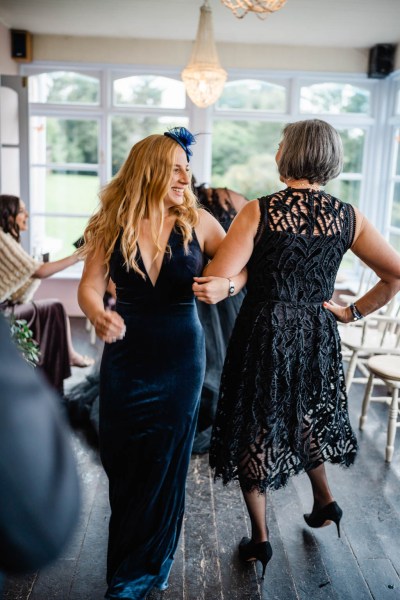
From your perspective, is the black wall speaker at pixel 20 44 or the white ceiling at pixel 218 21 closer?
the white ceiling at pixel 218 21

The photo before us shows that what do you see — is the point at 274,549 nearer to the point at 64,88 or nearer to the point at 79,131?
the point at 79,131

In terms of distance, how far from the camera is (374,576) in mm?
2365

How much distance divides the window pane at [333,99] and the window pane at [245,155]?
385 mm

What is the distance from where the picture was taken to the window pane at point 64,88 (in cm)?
657

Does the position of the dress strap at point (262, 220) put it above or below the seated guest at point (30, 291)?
above

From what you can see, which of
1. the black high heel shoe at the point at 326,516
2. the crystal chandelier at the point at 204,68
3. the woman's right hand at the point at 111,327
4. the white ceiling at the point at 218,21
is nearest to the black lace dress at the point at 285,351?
the black high heel shoe at the point at 326,516

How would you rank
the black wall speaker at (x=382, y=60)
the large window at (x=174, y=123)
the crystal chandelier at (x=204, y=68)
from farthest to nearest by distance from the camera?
the large window at (x=174, y=123) < the black wall speaker at (x=382, y=60) < the crystal chandelier at (x=204, y=68)

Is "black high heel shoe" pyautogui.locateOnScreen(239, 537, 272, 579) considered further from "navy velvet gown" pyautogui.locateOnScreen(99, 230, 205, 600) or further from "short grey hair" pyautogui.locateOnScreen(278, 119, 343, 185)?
"short grey hair" pyautogui.locateOnScreen(278, 119, 343, 185)

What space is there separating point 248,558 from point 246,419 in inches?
24.6

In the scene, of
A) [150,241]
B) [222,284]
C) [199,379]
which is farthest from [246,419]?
[150,241]

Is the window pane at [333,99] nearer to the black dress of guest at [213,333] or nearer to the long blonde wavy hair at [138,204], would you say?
the black dress of guest at [213,333]

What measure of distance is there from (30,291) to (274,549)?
2.36m

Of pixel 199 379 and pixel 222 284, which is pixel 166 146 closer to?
pixel 222 284

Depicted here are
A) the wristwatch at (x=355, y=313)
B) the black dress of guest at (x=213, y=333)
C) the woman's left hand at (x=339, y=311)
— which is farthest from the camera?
the black dress of guest at (x=213, y=333)
